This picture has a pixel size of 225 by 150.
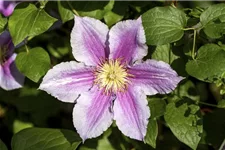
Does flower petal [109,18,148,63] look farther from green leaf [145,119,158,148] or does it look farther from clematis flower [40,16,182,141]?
green leaf [145,119,158,148]

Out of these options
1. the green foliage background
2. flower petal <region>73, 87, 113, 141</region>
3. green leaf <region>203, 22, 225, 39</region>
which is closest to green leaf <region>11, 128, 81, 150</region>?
the green foliage background

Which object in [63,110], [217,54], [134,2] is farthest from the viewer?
[63,110]

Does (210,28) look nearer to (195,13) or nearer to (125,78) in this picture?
(195,13)

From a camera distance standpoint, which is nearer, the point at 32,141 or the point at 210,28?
the point at 210,28

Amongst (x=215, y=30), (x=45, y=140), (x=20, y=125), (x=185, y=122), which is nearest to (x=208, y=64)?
(x=215, y=30)

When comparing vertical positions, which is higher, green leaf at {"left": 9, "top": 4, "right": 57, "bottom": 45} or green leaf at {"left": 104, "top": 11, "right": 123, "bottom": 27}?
green leaf at {"left": 9, "top": 4, "right": 57, "bottom": 45}

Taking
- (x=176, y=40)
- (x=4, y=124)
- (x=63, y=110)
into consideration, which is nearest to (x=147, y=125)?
(x=176, y=40)

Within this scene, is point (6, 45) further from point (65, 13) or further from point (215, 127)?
point (215, 127)
